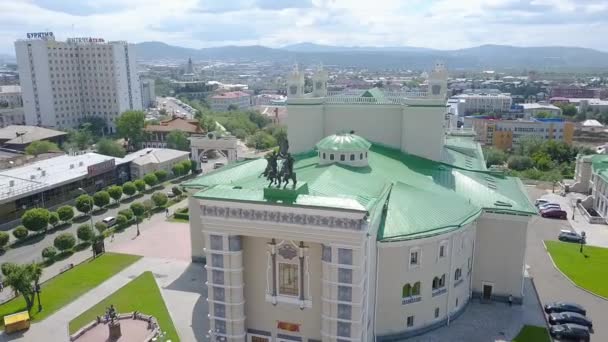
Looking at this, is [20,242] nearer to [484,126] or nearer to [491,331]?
[491,331]

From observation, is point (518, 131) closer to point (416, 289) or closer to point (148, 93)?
point (416, 289)

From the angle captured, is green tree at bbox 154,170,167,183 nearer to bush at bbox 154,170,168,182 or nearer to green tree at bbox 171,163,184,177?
bush at bbox 154,170,168,182

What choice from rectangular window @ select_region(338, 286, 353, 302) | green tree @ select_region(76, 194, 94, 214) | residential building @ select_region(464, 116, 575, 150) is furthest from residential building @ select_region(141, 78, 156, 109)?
rectangular window @ select_region(338, 286, 353, 302)

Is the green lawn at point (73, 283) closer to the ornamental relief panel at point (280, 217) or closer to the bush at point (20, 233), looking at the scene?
the bush at point (20, 233)

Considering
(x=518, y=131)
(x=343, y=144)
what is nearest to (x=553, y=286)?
(x=343, y=144)

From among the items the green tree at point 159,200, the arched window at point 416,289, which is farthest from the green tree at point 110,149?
the arched window at point 416,289

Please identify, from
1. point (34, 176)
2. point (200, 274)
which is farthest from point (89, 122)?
point (200, 274)

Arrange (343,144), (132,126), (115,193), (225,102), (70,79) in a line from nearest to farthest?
(343,144) → (115,193) → (132,126) → (70,79) → (225,102)

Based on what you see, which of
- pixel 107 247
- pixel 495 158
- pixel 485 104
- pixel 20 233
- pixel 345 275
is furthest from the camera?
pixel 485 104
